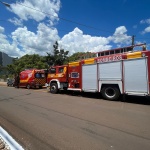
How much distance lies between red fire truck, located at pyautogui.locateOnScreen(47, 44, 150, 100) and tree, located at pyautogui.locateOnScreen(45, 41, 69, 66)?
23.7 m

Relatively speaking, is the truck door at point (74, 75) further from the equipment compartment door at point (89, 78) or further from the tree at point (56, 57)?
the tree at point (56, 57)

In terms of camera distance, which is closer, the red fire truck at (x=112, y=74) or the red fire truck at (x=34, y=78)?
the red fire truck at (x=112, y=74)

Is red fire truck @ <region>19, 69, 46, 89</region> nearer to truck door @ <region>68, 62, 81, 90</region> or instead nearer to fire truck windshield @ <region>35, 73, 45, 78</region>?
fire truck windshield @ <region>35, 73, 45, 78</region>

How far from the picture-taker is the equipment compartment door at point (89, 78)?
11.9 m

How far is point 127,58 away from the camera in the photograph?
33.2ft

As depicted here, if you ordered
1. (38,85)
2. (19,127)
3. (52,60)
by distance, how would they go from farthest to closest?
1. (52,60)
2. (38,85)
3. (19,127)

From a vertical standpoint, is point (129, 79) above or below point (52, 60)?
below

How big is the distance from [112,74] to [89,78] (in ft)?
6.60

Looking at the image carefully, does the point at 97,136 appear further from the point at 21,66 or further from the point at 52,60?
the point at 21,66

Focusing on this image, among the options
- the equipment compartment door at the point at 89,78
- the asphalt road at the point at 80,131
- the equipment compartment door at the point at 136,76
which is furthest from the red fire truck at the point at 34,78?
the asphalt road at the point at 80,131

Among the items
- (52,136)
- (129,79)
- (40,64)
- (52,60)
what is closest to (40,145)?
(52,136)

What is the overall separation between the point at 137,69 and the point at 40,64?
46.9 m

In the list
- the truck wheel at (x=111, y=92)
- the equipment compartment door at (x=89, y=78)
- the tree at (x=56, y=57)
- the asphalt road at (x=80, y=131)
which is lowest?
the asphalt road at (x=80, y=131)

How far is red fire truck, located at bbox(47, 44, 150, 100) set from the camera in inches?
374
